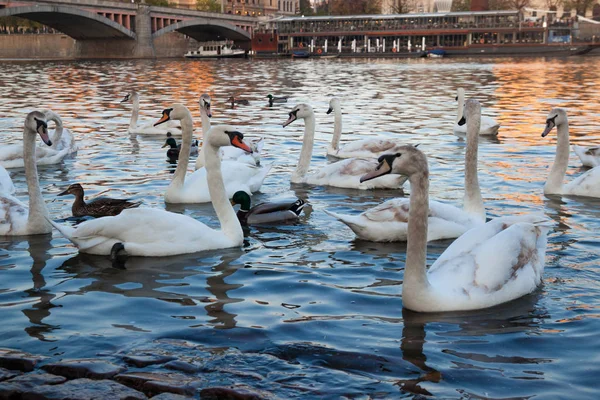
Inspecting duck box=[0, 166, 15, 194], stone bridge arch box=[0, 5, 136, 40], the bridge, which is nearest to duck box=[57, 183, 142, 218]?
duck box=[0, 166, 15, 194]

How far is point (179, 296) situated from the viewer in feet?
20.7

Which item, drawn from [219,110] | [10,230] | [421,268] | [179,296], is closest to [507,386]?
[421,268]

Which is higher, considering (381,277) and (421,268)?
(421,268)

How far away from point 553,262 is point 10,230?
5194mm

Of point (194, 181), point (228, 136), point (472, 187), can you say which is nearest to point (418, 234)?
point (472, 187)

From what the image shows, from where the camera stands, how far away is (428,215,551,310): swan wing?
5.74m

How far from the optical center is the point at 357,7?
135750 mm

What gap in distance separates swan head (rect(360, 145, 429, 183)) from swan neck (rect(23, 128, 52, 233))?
3.85m

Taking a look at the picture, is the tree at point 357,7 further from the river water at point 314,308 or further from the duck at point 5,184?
the duck at point 5,184

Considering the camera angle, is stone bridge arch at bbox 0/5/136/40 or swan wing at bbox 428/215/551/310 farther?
stone bridge arch at bbox 0/5/136/40

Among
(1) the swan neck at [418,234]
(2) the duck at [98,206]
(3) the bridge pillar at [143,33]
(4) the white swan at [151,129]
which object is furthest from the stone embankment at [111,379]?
(3) the bridge pillar at [143,33]

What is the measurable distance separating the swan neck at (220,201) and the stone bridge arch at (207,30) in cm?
8385

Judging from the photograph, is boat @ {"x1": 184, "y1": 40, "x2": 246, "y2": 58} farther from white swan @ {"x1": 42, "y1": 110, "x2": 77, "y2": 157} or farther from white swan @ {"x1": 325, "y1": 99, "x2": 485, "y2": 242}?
white swan @ {"x1": 325, "y1": 99, "x2": 485, "y2": 242}

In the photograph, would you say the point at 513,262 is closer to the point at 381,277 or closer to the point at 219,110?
the point at 381,277
